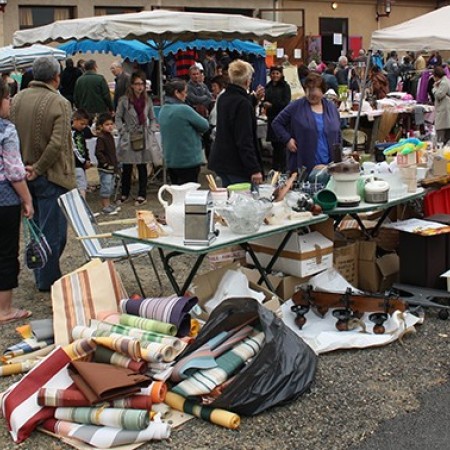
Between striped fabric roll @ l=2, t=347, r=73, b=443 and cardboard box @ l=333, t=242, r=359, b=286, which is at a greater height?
cardboard box @ l=333, t=242, r=359, b=286

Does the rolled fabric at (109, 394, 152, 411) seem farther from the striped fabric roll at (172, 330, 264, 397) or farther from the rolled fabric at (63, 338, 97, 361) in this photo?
the rolled fabric at (63, 338, 97, 361)

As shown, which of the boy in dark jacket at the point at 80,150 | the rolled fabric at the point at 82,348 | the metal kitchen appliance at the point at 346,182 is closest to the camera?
the rolled fabric at the point at 82,348

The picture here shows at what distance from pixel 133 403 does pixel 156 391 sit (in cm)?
17

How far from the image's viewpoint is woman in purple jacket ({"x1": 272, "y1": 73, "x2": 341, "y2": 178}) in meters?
6.12

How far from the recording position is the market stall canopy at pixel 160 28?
8.79 meters

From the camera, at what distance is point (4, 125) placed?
464 centimetres

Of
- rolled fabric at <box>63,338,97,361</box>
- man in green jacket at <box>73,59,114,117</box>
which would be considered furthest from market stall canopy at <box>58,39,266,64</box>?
rolled fabric at <box>63,338,97,361</box>

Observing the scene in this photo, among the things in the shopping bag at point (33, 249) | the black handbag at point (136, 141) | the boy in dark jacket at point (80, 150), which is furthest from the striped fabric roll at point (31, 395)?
the black handbag at point (136, 141)

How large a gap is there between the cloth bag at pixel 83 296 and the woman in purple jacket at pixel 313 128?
2.14 meters

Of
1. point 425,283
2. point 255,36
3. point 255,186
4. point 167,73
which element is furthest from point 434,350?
point 167,73

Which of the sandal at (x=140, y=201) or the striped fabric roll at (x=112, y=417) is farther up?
the sandal at (x=140, y=201)

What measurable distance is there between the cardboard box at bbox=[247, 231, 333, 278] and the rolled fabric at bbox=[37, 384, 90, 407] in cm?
197

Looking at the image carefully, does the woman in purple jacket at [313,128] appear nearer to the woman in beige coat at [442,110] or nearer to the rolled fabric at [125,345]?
the rolled fabric at [125,345]

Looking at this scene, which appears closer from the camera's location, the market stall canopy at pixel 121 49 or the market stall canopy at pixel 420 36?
the market stall canopy at pixel 420 36
